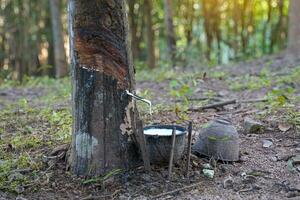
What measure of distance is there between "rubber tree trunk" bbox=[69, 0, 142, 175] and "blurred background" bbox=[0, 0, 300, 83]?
9581 millimetres

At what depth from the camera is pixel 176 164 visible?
319cm

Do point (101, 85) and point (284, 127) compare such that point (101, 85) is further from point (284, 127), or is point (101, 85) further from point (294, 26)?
point (294, 26)

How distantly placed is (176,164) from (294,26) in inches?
291

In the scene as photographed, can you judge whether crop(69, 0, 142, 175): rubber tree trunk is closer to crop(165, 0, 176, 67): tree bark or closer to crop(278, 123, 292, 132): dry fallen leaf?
crop(278, 123, 292, 132): dry fallen leaf

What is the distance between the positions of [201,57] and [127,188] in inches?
341

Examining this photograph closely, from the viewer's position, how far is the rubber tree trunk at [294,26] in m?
9.59

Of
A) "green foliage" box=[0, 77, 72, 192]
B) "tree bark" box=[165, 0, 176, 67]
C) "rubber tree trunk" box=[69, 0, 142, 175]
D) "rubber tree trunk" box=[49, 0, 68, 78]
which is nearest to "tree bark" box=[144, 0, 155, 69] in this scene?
"tree bark" box=[165, 0, 176, 67]

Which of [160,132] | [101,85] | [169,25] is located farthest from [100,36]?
[169,25]

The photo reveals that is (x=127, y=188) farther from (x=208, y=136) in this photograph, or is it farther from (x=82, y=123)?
(x=208, y=136)

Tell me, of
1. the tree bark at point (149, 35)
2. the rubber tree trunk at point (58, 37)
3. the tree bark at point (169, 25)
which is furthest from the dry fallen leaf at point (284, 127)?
the tree bark at point (149, 35)

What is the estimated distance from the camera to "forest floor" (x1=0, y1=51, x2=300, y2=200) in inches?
115

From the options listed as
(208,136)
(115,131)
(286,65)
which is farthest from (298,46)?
(115,131)

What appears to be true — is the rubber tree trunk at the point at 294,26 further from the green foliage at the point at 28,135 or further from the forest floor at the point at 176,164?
the green foliage at the point at 28,135

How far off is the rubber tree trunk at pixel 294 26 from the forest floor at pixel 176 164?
3.81 meters
